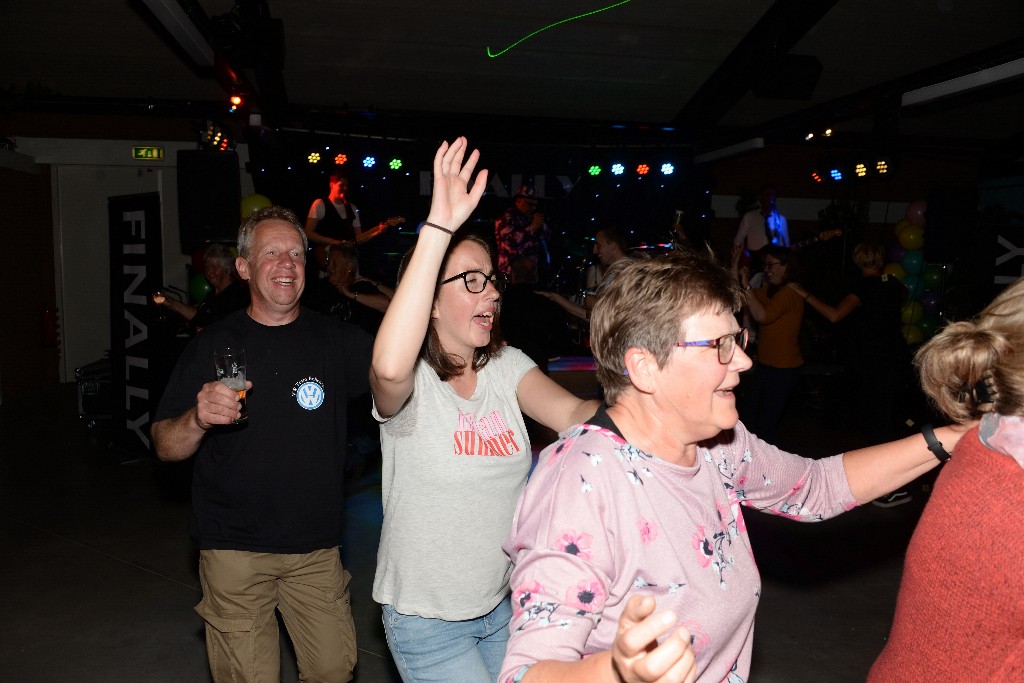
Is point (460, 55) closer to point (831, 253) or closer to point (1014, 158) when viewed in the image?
point (831, 253)

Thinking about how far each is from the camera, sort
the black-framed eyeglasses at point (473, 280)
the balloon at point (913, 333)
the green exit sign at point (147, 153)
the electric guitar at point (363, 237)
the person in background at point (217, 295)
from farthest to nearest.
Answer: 1. the green exit sign at point (147, 153)
2. the balloon at point (913, 333)
3. the electric guitar at point (363, 237)
4. the person in background at point (217, 295)
5. the black-framed eyeglasses at point (473, 280)

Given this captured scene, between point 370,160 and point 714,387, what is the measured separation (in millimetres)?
9994

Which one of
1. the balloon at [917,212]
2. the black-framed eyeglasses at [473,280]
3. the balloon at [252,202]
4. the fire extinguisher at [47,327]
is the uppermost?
the balloon at [917,212]

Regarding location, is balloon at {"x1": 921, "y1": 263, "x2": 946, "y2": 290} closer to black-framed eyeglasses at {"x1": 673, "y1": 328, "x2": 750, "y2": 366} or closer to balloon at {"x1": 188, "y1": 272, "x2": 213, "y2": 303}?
balloon at {"x1": 188, "y1": 272, "x2": 213, "y2": 303}

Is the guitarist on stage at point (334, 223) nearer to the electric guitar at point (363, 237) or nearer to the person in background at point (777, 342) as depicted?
the electric guitar at point (363, 237)

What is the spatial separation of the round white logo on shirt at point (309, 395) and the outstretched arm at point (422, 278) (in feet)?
3.18

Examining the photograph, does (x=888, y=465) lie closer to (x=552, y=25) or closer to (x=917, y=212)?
(x=552, y=25)

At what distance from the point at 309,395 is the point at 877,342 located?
4649 mm

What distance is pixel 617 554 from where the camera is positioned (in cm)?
130

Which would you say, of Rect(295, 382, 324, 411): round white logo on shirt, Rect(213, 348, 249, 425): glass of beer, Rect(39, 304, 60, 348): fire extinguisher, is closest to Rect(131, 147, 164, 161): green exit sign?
Rect(39, 304, 60, 348): fire extinguisher

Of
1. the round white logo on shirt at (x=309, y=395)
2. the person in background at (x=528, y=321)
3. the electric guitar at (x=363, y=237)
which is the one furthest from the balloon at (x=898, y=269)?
the round white logo on shirt at (x=309, y=395)

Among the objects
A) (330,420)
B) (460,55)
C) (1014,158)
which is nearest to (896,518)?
(330,420)

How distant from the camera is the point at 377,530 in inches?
209

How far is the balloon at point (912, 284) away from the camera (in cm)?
1084
